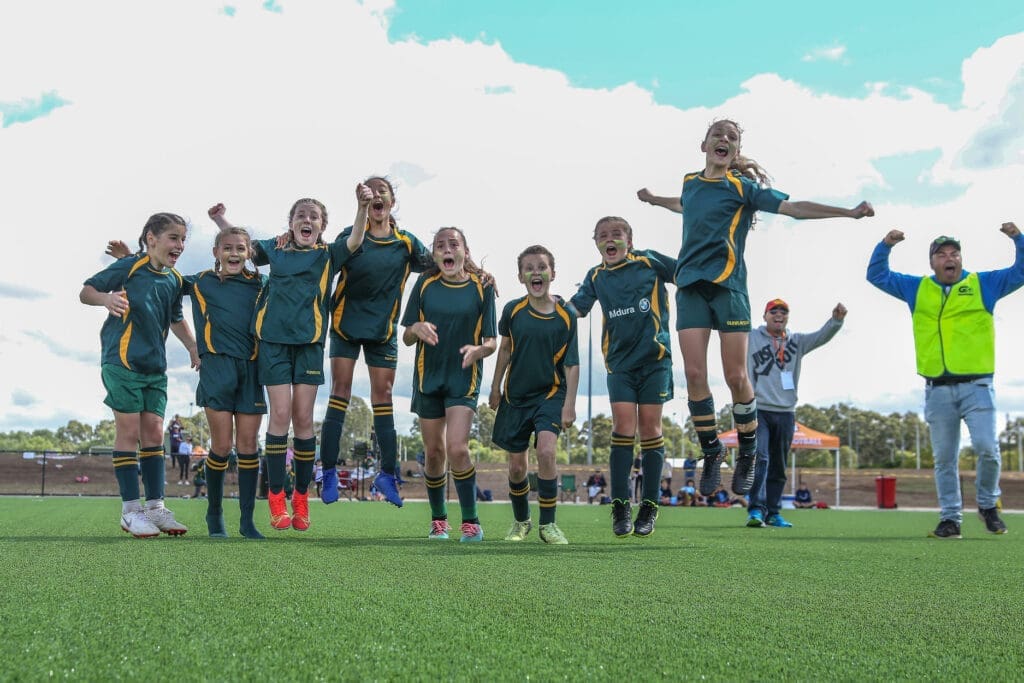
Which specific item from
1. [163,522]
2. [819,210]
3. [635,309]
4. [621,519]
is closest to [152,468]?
[163,522]

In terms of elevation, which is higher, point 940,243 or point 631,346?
point 940,243

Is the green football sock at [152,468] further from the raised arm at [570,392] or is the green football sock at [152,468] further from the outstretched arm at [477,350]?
the raised arm at [570,392]

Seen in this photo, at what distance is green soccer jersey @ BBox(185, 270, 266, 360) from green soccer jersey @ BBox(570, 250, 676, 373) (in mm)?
2399

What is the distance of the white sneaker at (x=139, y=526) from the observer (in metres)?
5.91

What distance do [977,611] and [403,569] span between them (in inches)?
90.6

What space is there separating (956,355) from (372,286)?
495cm

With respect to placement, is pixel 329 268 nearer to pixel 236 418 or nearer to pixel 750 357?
pixel 236 418

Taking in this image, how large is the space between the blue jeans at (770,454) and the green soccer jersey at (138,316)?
6277mm

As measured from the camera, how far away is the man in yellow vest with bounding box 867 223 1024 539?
7.69 meters

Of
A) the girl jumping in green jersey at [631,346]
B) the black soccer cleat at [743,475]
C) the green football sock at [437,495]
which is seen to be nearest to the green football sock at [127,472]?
the green football sock at [437,495]

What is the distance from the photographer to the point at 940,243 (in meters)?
7.93

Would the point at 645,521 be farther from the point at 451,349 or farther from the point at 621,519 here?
the point at 451,349

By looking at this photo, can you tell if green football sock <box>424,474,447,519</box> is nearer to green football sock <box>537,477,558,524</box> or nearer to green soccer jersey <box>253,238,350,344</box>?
green football sock <box>537,477,558,524</box>

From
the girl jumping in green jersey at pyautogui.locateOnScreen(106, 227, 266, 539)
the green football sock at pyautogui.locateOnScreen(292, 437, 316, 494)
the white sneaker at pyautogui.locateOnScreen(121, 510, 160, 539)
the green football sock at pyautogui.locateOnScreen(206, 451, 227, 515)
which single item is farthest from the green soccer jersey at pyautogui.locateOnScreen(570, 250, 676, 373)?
the white sneaker at pyautogui.locateOnScreen(121, 510, 160, 539)
